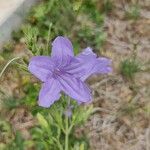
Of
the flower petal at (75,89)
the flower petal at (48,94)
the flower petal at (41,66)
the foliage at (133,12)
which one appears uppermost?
the flower petal at (41,66)

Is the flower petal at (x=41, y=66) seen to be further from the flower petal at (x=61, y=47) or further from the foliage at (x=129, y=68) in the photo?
the foliage at (x=129, y=68)

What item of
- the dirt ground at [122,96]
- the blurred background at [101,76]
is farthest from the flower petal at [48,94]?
the dirt ground at [122,96]

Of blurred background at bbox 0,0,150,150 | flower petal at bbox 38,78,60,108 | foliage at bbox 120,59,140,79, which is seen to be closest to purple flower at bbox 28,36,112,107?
flower petal at bbox 38,78,60,108

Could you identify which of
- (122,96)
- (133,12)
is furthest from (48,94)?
(133,12)

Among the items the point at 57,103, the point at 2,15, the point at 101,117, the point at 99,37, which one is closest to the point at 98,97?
the point at 101,117

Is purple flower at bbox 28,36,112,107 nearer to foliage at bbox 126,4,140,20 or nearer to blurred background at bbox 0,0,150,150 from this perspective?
blurred background at bbox 0,0,150,150

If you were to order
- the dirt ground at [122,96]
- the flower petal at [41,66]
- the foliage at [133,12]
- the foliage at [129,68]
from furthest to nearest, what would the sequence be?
1. the foliage at [133,12]
2. the foliage at [129,68]
3. the dirt ground at [122,96]
4. the flower petal at [41,66]

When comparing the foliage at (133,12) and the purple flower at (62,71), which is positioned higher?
the purple flower at (62,71)
